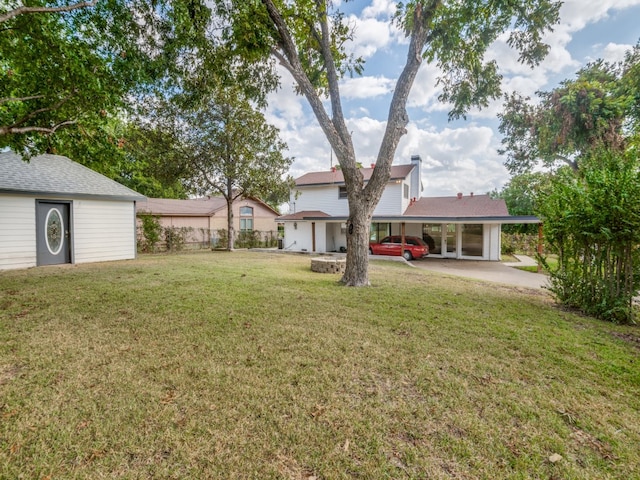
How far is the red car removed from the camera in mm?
16062

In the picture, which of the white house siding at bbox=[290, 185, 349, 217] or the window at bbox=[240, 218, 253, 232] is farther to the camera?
the window at bbox=[240, 218, 253, 232]

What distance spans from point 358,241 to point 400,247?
9.22 meters

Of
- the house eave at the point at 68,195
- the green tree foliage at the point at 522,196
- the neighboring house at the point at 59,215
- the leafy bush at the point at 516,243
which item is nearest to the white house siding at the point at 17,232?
the neighboring house at the point at 59,215

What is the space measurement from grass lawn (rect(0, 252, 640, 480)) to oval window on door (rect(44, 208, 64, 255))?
6728mm

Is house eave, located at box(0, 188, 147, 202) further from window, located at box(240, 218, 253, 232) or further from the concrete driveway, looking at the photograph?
window, located at box(240, 218, 253, 232)

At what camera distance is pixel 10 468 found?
1.90 metres

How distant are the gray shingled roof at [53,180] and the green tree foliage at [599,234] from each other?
14588 mm

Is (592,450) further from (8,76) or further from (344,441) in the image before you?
(8,76)

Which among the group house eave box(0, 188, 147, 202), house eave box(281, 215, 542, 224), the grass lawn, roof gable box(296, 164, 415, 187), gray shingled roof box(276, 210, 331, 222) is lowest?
the grass lawn

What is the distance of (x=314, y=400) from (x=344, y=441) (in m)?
0.54

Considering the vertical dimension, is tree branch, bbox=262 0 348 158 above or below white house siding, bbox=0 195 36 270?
above

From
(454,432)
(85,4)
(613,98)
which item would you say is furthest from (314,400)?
(613,98)

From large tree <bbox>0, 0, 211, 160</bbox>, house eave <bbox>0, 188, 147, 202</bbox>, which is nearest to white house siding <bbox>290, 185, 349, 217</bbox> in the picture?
house eave <bbox>0, 188, 147, 202</bbox>

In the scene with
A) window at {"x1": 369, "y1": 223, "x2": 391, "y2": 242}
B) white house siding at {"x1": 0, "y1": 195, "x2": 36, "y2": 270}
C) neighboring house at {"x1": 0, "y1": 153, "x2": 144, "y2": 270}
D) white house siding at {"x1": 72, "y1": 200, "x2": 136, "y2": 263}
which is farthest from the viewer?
window at {"x1": 369, "y1": 223, "x2": 391, "y2": 242}
